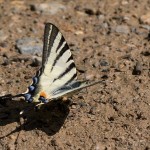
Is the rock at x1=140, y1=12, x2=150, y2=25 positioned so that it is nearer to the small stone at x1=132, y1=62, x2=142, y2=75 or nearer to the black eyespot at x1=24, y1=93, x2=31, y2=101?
the small stone at x1=132, y1=62, x2=142, y2=75

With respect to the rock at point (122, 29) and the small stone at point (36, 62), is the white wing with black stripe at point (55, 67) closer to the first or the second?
the small stone at point (36, 62)

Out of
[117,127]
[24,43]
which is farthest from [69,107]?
[24,43]

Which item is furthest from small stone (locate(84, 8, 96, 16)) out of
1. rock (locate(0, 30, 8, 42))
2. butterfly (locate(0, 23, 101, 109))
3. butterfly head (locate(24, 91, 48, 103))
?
butterfly head (locate(24, 91, 48, 103))

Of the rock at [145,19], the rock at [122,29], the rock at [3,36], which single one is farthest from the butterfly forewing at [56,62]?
the rock at [145,19]

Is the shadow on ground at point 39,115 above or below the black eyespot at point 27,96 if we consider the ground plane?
below

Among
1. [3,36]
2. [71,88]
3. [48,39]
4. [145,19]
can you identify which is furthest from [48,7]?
[71,88]

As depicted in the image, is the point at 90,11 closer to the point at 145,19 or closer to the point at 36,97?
the point at 145,19
